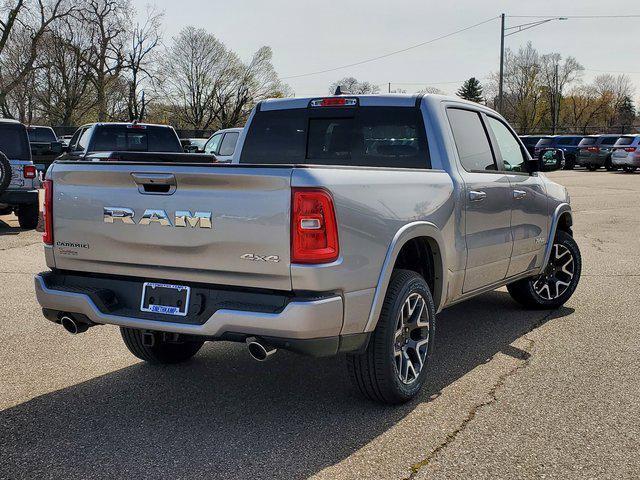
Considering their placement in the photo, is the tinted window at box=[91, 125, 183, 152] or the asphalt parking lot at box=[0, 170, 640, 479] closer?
the asphalt parking lot at box=[0, 170, 640, 479]

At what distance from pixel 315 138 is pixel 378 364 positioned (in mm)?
2051

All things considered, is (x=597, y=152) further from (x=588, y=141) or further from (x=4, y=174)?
(x=4, y=174)

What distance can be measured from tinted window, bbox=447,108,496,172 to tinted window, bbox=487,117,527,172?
296mm

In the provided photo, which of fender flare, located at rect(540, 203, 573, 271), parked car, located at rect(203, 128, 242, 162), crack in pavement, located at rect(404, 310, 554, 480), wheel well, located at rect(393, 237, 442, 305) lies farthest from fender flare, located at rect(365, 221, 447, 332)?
A: parked car, located at rect(203, 128, 242, 162)

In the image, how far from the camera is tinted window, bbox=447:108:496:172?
5305mm

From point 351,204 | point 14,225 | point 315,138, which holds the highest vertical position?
point 315,138

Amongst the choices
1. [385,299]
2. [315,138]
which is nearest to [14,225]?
[315,138]

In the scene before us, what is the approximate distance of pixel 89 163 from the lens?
13.9 ft

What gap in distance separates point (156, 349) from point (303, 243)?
1946 millimetres

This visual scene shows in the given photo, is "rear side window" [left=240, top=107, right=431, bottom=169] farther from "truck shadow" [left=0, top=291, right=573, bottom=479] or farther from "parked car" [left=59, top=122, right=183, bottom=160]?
"parked car" [left=59, top=122, right=183, bottom=160]

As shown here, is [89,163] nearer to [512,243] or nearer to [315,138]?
[315,138]

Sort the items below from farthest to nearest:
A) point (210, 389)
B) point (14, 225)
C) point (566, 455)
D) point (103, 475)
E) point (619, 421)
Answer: point (14, 225)
point (210, 389)
point (619, 421)
point (566, 455)
point (103, 475)

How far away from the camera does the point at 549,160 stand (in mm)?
6723

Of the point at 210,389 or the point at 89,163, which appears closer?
the point at 89,163
